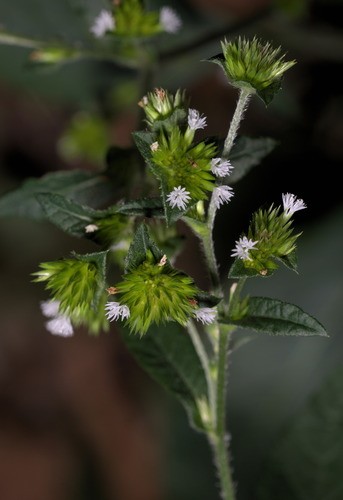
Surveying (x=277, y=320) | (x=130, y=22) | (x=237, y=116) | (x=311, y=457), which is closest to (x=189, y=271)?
(x=311, y=457)

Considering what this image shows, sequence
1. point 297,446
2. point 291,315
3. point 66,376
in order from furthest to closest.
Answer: point 66,376 < point 297,446 < point 291,315

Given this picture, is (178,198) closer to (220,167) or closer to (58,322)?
(220,167)

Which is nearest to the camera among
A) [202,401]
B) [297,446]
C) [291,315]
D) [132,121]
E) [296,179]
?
[291,315]

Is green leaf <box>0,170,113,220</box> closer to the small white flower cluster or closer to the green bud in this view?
the small white flower cluster

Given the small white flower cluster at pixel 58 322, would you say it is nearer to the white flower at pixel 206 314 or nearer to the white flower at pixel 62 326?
the white flower at pixel 62 326

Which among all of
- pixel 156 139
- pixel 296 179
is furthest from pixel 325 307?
pixel 156 139

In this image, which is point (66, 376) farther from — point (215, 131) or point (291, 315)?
point (291, 315)

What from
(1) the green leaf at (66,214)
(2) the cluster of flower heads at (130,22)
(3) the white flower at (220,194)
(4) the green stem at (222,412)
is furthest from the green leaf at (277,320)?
(2) the cluster of flower heads at (130,22)
